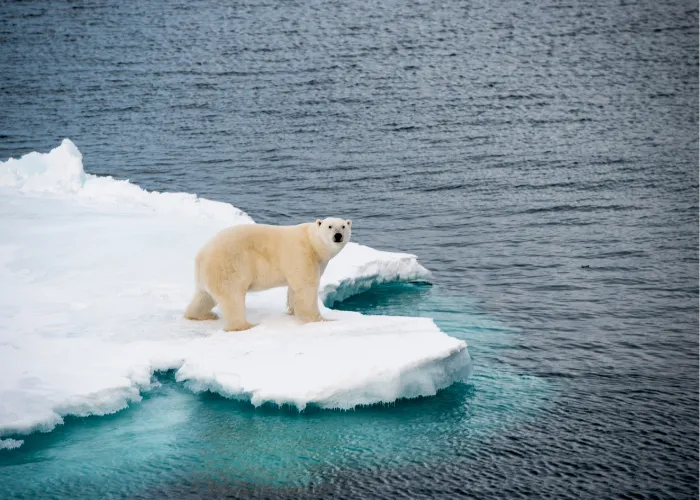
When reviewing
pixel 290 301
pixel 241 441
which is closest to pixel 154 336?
pixel 290 301

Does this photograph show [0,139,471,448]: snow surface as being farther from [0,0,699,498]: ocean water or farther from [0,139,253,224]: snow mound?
[0,139,253,224]: snow mound

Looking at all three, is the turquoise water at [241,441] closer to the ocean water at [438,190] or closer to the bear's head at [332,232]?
the ocean water at [438,190]

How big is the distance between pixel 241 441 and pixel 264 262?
9.05 ft

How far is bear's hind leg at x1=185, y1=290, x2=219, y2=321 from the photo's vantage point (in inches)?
509

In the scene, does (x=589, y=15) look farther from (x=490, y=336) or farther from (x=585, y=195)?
(x=490, y=336)

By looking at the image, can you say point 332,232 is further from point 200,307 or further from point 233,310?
point 200,307

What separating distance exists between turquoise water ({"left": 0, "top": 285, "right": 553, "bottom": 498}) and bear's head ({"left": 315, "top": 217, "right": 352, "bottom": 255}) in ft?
7.67

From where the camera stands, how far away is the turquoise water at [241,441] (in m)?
9.77

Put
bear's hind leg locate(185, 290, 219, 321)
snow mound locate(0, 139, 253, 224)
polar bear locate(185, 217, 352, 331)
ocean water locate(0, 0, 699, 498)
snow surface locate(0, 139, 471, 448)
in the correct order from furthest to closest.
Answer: snow mound locate(0, 139, 253, 224) < bear's hind leg locate(185, 290, 219, 321) < polar bear locate(185, 217, 352, 331) < snow surface locate(0, 139, 471, 448) < ocean water locate(0, 0, 699, 498)

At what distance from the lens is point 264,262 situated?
1248 centimetres

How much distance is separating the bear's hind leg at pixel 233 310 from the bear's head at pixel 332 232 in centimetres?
135

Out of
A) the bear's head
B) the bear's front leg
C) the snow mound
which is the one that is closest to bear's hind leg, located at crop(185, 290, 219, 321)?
the bear's front leg

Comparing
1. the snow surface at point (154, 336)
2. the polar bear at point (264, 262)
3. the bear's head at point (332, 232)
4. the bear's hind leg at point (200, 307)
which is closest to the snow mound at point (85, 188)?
the snow surface at point (154, 336)

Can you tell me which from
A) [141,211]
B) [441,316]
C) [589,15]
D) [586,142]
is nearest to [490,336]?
[441,316]
